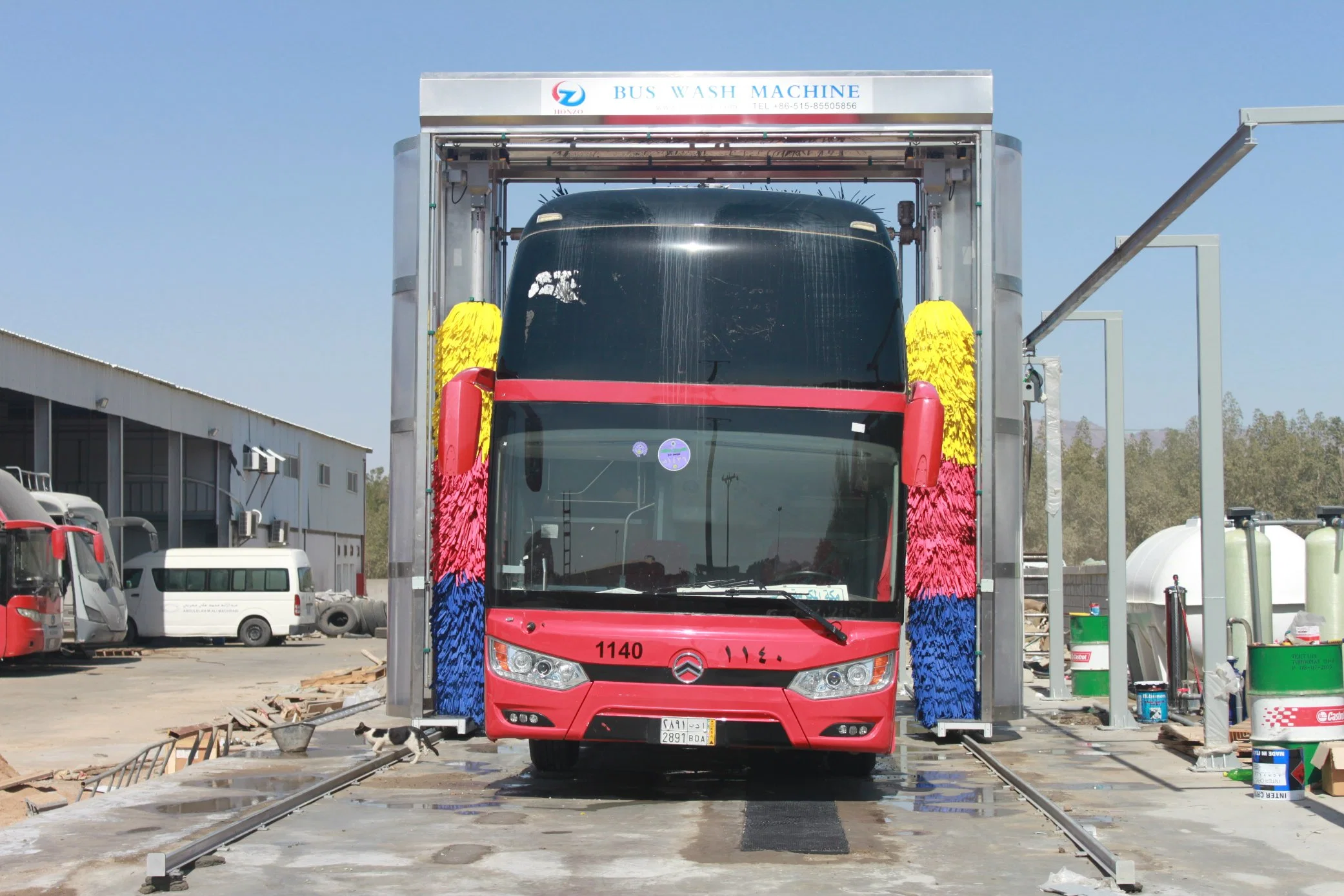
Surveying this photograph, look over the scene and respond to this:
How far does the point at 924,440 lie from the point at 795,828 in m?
2.44

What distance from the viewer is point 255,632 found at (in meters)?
39.2

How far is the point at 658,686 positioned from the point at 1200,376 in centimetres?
569

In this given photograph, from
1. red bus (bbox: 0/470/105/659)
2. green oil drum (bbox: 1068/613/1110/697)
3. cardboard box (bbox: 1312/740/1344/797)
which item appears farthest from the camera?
red bus (bbox: 0/470/105/659)

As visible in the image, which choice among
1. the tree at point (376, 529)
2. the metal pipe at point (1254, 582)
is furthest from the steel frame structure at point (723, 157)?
the tree at point (376, 529)

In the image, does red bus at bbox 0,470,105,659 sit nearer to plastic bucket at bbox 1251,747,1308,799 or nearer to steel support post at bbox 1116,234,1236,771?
steel support post at bbox 1116,234,1236,771

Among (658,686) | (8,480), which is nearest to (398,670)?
(658,686)

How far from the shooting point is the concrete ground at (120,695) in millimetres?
15508

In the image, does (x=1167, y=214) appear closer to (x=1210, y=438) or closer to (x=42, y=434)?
(x=1210, y=438)

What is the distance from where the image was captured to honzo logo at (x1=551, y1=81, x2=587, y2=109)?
11789 mm

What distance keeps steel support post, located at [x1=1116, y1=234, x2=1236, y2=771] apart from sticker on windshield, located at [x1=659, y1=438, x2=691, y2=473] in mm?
4738

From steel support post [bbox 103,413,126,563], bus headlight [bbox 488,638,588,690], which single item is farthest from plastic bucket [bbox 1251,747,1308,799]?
steel support post [bbox 103,413,126,563]

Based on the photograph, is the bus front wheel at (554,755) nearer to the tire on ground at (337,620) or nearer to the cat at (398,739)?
the cat at (398,739)

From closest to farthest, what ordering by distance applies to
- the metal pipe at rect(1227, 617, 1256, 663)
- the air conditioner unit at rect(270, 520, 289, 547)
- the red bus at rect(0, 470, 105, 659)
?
the metal pipe at rect(1227, 617, 1256, 663) < the red bus at rect(0, 470, 105, 659) < the air conditioner unit at rect(270, 520, 289, 547)

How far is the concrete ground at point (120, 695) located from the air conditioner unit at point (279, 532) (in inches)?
442
